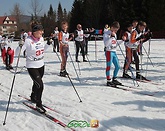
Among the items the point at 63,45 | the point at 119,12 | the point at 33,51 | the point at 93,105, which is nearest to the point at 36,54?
the point at 33,51

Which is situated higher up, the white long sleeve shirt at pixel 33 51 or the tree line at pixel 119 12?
the tree line at pixel 119 12


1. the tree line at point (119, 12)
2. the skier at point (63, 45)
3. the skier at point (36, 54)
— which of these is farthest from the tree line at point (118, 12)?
the skier at point (36, 54)

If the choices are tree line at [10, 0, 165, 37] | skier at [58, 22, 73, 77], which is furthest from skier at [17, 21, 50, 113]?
tree line at [10, 0, 165, 37]

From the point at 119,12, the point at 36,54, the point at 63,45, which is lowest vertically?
the point at 36,54

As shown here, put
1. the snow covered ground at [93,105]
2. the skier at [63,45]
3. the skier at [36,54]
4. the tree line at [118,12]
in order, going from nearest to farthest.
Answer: the snow covered ground at [93,105]
the skier at [36,54]
the skier at [63,45]
the tree line at [118,12]

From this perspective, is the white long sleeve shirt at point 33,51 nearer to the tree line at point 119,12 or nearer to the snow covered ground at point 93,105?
the snow covered ground at point 93,105

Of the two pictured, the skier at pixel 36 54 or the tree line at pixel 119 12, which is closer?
the skier at pixel 36 54

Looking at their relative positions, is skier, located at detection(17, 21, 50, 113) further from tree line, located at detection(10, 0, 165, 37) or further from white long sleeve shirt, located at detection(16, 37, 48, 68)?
tree line, located at detection(10, 0, 165, 37)

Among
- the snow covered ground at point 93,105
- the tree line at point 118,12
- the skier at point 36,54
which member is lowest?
the snow covered ground at point 93,105

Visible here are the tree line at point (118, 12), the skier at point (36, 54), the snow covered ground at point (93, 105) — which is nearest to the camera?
the snow covered ground at point (93, 105)

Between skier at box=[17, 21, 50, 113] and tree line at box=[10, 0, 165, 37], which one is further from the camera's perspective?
tree line at box=[10, 0, 165, 37]

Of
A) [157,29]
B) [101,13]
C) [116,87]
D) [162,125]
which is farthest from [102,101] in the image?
[101,13]

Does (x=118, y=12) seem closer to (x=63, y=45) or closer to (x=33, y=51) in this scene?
(x=63, y=45)

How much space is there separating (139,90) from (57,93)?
2.38 metres
